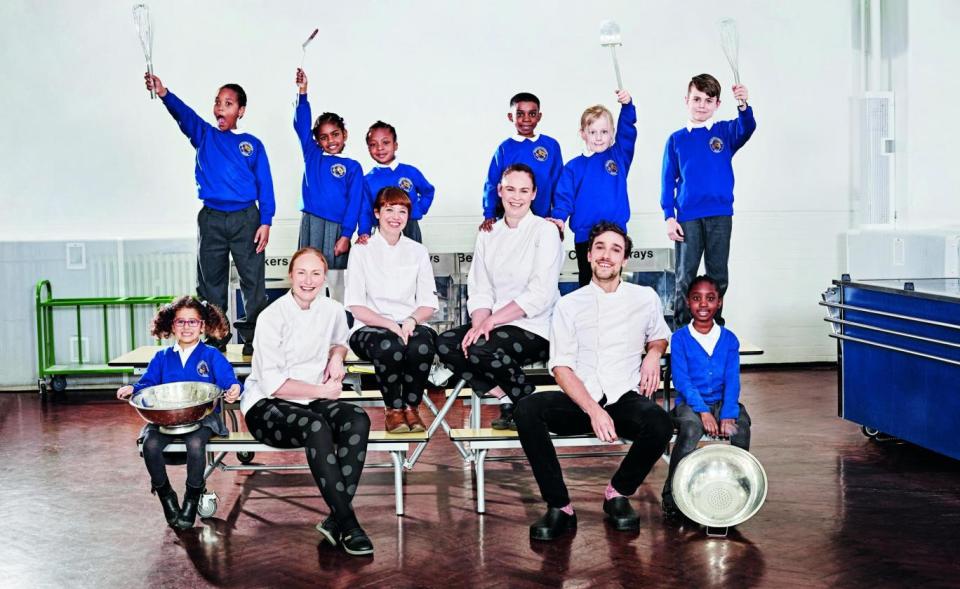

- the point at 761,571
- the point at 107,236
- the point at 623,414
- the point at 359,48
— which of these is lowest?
the point at 761,571

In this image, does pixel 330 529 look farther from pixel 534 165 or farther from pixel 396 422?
pixel 534 165

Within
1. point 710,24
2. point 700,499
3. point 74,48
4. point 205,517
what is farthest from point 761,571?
point 74,48

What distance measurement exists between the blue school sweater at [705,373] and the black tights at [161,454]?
1972 mm

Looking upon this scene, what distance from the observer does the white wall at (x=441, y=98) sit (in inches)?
329

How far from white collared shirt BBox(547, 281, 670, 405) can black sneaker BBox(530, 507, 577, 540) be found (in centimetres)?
49

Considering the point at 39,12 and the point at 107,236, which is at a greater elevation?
the point at 39,12

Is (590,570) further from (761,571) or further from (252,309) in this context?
(252,309)

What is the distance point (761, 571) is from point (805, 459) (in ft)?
5.90

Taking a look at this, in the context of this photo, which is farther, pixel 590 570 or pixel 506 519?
pixel 506 519

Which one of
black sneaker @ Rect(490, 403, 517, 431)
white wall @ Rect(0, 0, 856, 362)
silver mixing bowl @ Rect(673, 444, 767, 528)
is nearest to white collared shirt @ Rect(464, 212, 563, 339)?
black sneaker @ Rect(490, 403, 517, 431)

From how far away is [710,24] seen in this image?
Result: 8680 mm

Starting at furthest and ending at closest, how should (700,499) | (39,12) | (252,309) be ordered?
(39,12), (252,309), (700,499)

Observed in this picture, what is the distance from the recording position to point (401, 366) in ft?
15.9

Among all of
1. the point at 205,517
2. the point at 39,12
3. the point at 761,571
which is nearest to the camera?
the point at 761,571
